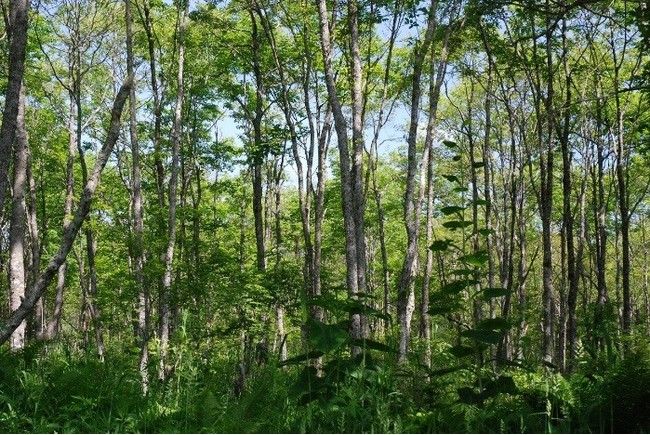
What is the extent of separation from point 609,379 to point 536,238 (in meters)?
32.5

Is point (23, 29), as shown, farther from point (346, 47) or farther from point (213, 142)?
point (213, 142)

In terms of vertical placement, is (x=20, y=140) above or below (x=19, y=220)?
above

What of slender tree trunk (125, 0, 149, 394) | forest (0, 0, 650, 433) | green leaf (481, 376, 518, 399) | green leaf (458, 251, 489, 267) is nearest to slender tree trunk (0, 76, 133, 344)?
forest (0, 0, 650, 433)

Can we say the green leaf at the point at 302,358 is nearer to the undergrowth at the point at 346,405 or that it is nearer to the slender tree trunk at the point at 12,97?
the undergrowth at the point at 346,405

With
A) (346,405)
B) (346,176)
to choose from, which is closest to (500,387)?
(346,405)

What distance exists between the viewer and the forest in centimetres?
348

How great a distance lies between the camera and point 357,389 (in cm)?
320

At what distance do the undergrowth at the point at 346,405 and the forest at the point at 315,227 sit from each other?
0.02m

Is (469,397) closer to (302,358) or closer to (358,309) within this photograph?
(358,309)

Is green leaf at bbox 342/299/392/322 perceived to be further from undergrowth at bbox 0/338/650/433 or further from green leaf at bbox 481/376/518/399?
green leaf at bbox 481/376/518/399

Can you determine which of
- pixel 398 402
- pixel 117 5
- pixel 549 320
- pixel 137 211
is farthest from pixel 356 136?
pixel 117 5

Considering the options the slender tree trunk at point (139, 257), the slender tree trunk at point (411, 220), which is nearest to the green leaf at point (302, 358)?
the slender tree trunk at point (139, 257)

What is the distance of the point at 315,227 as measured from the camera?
17.1m

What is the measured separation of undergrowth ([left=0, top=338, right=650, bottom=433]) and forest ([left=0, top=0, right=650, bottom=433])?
0.9 inches
